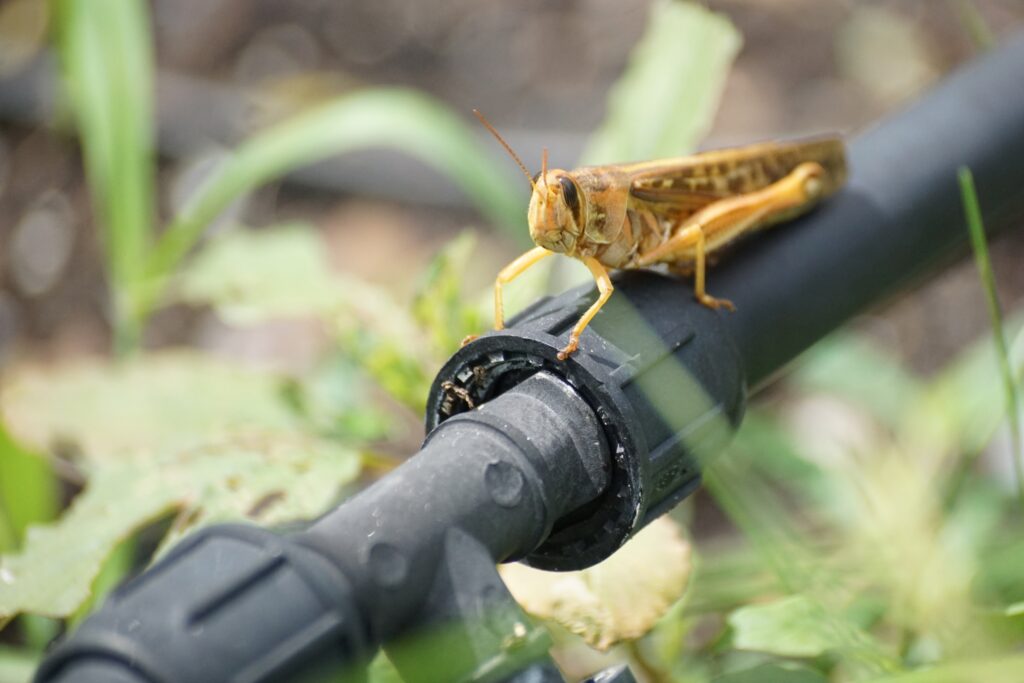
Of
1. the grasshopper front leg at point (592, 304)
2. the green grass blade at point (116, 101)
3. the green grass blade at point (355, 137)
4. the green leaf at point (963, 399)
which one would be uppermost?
the green grass blade at point (116, 101)

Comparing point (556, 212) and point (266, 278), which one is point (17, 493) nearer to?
point (266, 278)

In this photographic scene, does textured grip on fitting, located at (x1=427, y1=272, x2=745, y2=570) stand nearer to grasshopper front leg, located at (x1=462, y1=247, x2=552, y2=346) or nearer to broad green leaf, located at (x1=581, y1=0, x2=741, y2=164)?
grasshopper front leg, located at (x1=462, y1=247, x2=552, y2=346)

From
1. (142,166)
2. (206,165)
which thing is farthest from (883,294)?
(206,165)

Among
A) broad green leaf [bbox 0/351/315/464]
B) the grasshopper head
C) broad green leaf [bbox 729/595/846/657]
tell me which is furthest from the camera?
broad green leaf [bbox 0/351/315/464]

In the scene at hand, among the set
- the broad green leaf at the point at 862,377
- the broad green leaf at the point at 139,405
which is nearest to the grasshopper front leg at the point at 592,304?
the broad green leaf at the point at 139,405

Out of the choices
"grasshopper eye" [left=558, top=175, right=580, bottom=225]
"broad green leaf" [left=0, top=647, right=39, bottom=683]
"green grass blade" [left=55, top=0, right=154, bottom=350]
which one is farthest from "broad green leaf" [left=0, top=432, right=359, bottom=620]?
"green grass blade" [left=55, top=0, right=154, bottom=350]

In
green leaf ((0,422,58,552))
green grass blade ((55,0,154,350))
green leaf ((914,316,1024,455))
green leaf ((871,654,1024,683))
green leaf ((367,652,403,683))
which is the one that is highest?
green grass blade ((55,0,154,350))

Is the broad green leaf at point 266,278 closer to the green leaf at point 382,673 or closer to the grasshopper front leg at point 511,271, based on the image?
the grasshopper front leg at point 511,271
